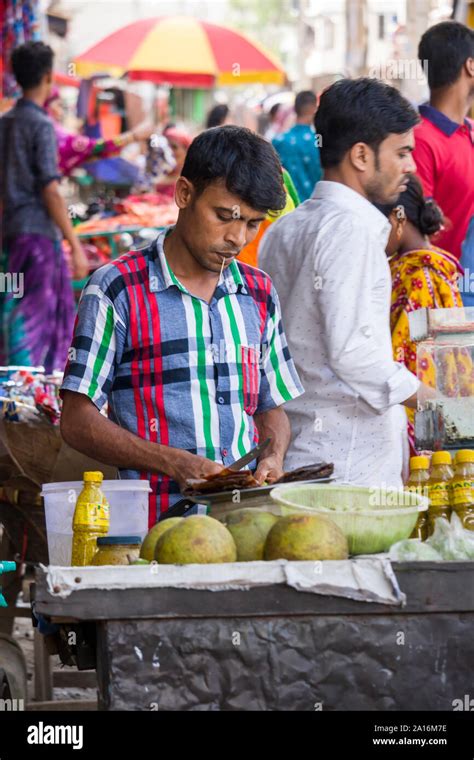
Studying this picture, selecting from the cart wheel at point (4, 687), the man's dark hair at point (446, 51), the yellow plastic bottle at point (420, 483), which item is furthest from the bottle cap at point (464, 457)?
the man's dark hair at point (446, 51)

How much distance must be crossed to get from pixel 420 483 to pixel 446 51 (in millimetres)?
3062

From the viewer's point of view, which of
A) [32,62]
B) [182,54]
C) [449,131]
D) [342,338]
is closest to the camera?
[342,338]

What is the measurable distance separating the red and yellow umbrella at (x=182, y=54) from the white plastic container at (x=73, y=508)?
36.0 feet

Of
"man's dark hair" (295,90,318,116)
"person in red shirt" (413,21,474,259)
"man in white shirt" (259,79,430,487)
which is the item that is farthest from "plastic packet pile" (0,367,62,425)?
"man's dark hair" (295,90,318,116)

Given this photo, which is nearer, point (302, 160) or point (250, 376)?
point (250, 376)

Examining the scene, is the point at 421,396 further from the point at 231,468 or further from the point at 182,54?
the point at 182,54

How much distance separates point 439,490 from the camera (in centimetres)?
300

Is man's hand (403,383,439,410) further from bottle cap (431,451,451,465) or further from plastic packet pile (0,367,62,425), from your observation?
plastic packet pile (0,367,62,425)

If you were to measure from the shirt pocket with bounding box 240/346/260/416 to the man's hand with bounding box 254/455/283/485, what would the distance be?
151 millimetres

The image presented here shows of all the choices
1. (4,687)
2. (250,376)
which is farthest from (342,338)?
(4,687)

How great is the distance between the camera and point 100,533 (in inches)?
110

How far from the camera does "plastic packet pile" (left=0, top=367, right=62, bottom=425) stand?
184 inches

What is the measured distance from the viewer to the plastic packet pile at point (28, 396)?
468cm

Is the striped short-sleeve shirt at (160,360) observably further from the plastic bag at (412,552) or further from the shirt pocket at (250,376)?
the plastic bag at (412,552)
